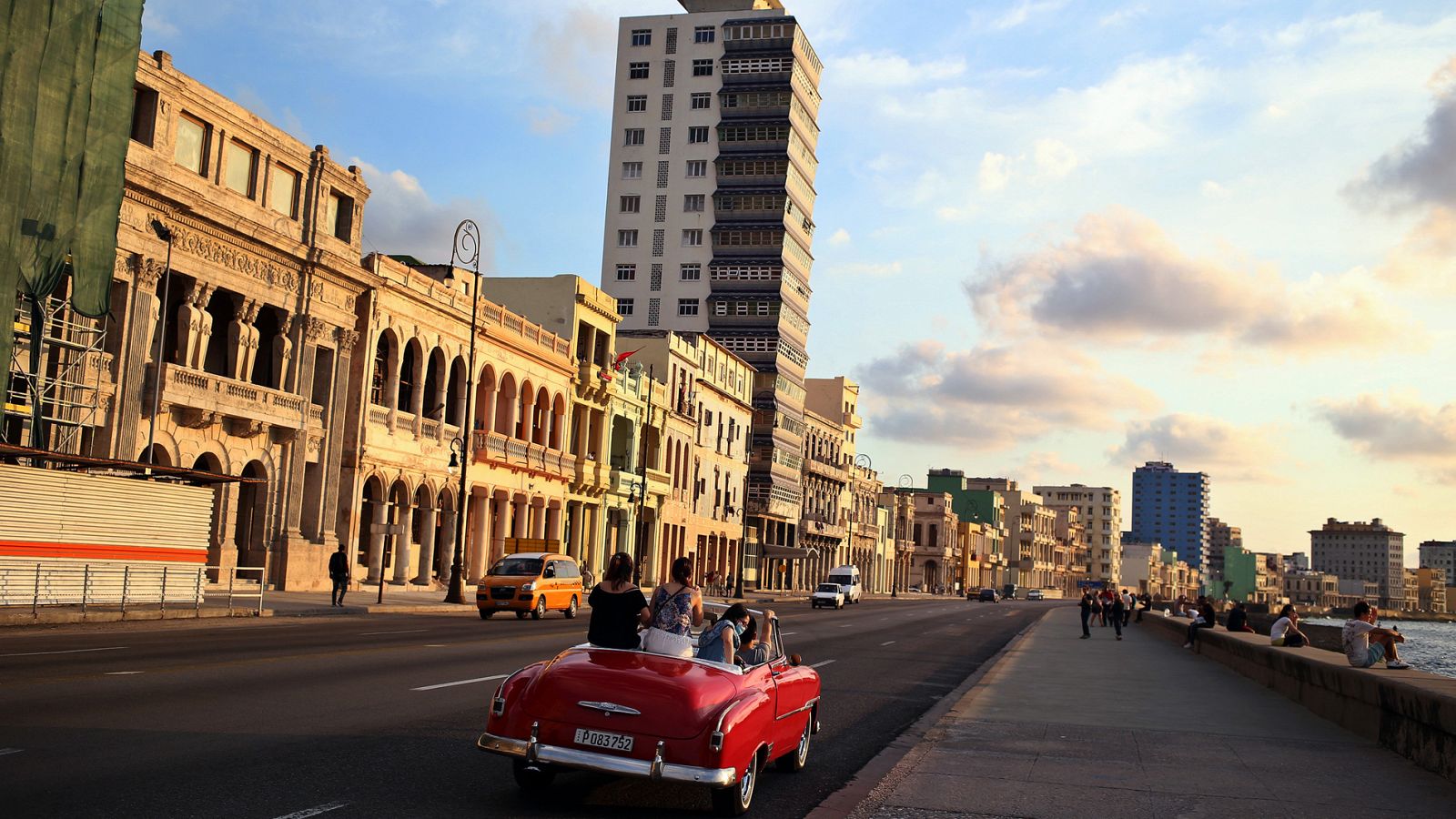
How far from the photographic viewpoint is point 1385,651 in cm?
1747

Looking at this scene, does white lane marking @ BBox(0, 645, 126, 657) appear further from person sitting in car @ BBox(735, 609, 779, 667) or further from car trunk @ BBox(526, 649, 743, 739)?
car trunk @ BBox(526, 649, 743, 739)

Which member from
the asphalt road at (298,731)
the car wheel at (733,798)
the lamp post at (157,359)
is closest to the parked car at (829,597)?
the lamp post at (157,359)

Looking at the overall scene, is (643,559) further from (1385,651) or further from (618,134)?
(1385,651)

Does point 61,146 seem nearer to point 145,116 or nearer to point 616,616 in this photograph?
point 145,116

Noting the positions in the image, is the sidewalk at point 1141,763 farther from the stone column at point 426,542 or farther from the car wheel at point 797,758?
the stone column at point 426,542

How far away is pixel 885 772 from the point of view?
423 inches

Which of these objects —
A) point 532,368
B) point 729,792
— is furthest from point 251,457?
point 729,792

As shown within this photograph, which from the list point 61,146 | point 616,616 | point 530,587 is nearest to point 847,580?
point 530,587

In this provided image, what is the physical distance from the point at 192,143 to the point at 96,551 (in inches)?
589

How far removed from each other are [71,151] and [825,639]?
22260mm

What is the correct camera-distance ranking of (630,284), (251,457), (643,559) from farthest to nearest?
1. (630,284)
2. (643,559)
3. (251,457)

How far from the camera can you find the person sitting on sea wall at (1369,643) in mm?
17281

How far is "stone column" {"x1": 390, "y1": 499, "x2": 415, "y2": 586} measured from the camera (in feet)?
163

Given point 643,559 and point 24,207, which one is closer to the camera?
point 24,207
